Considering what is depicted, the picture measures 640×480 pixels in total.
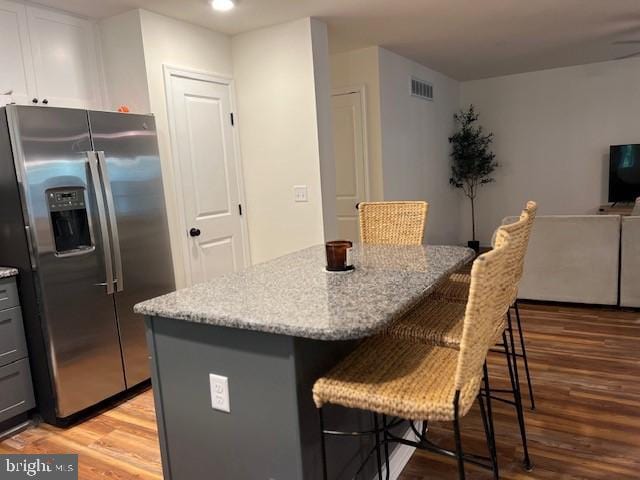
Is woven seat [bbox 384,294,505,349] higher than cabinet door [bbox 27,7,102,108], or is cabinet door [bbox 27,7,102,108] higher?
cabinet door [bbox 27,7,102,108]

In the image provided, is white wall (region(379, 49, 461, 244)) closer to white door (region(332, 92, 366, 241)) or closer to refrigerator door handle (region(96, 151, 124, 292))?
white door (region(332, 92, 366, 241))

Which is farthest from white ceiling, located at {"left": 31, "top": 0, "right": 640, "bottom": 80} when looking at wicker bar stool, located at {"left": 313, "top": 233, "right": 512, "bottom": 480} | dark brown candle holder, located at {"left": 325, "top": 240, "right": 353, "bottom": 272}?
wicker bar stool, located at {"left": 313, "top": 233, "right": 512, "bottom": 480}

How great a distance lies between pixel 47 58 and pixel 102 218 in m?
1.18

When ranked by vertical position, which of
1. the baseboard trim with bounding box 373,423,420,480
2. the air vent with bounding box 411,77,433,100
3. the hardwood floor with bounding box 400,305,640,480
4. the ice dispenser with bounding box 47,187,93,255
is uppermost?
the air vent with bounding box 411,77,433,100

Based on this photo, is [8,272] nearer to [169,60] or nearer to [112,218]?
[112,218]

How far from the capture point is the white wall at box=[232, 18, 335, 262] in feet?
12.0

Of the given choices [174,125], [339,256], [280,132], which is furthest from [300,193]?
[339,256]

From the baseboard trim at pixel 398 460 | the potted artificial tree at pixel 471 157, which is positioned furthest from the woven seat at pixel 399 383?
the potted artificial tree at pixel 471 157

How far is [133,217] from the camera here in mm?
2982

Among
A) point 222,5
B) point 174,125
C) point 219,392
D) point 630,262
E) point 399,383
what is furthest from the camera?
point 630,262

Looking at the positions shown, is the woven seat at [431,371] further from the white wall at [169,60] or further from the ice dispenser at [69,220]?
the white wall at [169,60]

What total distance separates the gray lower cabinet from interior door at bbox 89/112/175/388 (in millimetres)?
518

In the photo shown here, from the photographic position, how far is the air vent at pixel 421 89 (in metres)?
5.38

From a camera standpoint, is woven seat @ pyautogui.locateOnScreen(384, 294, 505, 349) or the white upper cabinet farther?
the white upper cabinet
